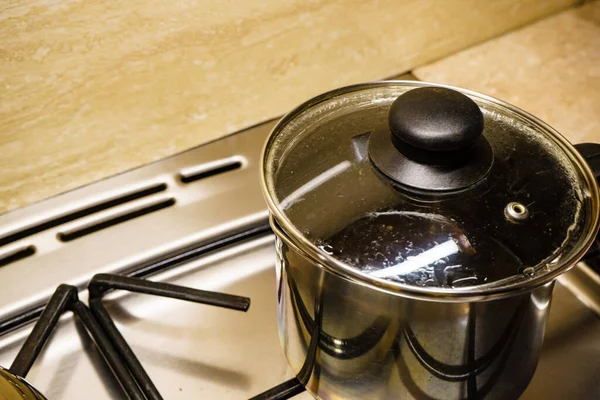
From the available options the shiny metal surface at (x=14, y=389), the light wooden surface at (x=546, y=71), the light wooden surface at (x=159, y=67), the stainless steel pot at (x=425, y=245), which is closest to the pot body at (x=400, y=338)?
the stainless steel pot at (x=425, y=245)

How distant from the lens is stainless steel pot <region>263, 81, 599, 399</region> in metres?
0.45

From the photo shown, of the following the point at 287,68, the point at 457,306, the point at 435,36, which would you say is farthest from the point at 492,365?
the point at 435,36

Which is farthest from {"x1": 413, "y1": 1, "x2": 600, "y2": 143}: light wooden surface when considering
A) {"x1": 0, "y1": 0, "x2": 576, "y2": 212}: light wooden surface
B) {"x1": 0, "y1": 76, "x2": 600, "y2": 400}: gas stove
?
{"x1": 0, "y1": 76, "x2": 600, "y2": 400}: gas stove

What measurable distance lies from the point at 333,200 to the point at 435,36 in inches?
22.5

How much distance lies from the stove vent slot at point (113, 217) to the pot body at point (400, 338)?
29 centimetres

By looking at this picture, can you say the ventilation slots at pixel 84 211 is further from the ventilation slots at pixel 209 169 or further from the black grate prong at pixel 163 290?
the black grate prong at pixel 163 290

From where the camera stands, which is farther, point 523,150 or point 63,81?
point 63,81

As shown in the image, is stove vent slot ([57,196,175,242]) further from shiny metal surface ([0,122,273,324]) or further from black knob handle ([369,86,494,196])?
black knob handle ([369,86,494,196])

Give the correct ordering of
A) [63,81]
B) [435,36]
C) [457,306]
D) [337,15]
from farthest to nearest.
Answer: [435,36] → [337,15] → [63,81] → [457,306]

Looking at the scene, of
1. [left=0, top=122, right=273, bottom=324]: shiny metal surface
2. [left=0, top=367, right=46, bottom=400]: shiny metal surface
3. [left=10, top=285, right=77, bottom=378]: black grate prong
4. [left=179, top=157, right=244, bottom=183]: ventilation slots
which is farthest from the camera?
[left=179, top=157, right=244, bottom=183]: ventilation slots

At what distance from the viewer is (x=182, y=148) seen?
84cm

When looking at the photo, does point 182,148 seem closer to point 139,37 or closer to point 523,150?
point 139,37

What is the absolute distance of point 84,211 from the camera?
0.76 m

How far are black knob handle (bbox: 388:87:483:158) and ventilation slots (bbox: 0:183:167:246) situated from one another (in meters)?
0.42
